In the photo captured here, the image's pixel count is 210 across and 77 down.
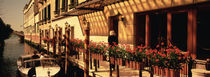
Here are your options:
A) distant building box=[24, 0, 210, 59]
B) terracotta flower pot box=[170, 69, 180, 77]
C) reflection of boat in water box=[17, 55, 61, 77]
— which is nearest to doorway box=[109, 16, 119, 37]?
distant building box=[24, 0, 210, 59]

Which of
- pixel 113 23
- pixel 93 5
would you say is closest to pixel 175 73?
pixel 113 23

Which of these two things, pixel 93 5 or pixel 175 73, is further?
pixel 93 5

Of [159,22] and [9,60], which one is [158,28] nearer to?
[159,22]

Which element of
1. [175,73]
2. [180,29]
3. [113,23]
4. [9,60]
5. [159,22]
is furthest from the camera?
[9,60]

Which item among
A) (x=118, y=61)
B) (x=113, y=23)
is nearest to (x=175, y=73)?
(x=118, y=61)

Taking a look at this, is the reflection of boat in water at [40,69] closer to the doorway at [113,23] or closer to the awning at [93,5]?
the awning at [93,5]

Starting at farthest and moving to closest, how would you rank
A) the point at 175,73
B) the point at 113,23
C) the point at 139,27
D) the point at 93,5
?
the point at 113,23, the point at 93,5, the point at 139,27, the point at 175,73

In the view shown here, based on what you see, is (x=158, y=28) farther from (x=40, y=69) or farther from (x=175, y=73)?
(x=40, y=69)

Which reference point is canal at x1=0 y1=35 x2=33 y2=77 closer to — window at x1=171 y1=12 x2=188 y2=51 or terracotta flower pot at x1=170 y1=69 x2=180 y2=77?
window at x1=171 y1=12 x2=188 y2=51

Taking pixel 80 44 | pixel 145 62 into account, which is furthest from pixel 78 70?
pixel 145 62

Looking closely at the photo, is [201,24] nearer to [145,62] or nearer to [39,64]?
[145,62]

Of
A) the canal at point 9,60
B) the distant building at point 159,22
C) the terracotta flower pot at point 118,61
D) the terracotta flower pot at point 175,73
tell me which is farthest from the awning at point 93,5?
the canal at point 9,60

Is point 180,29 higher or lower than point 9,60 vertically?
higher

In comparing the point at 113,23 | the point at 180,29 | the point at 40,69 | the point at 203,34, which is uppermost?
the point at 113,23
